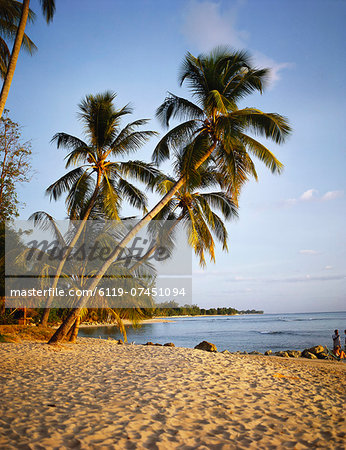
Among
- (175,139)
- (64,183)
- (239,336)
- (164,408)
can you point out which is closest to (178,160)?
(175,139)

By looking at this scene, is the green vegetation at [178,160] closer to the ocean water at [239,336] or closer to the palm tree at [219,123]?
the palm tree at [219,123]

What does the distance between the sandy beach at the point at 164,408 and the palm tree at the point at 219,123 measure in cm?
441

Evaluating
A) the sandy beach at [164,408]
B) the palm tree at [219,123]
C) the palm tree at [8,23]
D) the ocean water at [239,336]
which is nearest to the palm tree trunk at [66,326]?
the palm tree at [219,123]

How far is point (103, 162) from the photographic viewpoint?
40.1ft

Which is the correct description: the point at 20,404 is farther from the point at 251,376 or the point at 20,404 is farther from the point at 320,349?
the point at 320,349

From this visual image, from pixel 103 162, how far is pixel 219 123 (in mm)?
4821

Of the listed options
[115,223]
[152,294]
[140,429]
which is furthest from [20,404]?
[152,294]

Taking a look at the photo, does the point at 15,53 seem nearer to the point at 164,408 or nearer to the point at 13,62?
the point at 13,62

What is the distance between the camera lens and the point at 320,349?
16.6 metres

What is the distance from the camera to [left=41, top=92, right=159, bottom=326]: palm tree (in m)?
12.0

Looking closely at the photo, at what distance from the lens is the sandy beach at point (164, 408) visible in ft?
11.2

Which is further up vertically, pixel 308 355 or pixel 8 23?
pixel 8 23

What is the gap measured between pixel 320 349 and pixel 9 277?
57.9ft

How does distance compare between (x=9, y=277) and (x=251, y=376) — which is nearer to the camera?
(x=251, y=376)
